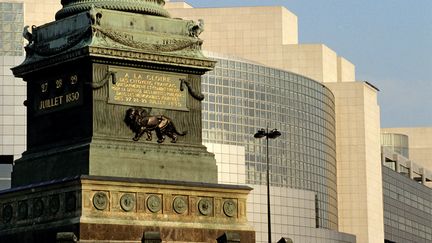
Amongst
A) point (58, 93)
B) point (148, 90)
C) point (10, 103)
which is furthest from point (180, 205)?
point (10, 103)

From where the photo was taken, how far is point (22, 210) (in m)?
53.3

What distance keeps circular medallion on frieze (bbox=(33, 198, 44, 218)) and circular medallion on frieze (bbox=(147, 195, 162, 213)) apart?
3632mm

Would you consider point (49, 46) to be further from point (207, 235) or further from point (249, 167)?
point (249, 167)

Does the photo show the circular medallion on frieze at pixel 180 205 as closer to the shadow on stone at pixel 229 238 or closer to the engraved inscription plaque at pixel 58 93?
the shadow on stone at pixel 229 238

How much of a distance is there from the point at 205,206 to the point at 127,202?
295 centimetres

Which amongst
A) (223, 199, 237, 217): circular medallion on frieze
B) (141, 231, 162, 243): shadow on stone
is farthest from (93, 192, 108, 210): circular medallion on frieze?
(223, 199, 237, 217): circular medallion on frieze

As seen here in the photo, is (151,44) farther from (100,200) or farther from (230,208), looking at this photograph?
(230,208)

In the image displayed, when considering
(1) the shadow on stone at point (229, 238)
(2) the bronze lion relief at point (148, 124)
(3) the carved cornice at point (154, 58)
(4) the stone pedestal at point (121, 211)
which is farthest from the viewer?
(2) the bronze lion relief at point (148, 124)

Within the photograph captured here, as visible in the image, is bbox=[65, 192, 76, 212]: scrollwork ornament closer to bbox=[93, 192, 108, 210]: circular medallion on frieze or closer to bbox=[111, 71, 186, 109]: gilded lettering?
bbox=[93, 192, 108, 210]: circular medallion on frieze

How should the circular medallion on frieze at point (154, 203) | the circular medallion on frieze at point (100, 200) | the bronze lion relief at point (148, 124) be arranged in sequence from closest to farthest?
1. the circular medallion on frieze at point (100, 200)
2. the circular medallion on frieze at point (154, 203)
3. the bronze lion relief at point (148, 124)

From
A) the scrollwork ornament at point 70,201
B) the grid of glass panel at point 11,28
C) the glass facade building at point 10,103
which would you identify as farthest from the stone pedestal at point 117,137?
the grid of glass panel at point 11,28

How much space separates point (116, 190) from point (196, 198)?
3.00 m

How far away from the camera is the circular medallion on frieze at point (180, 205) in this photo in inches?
2060

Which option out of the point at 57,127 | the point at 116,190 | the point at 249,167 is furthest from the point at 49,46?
the point at 249,167
